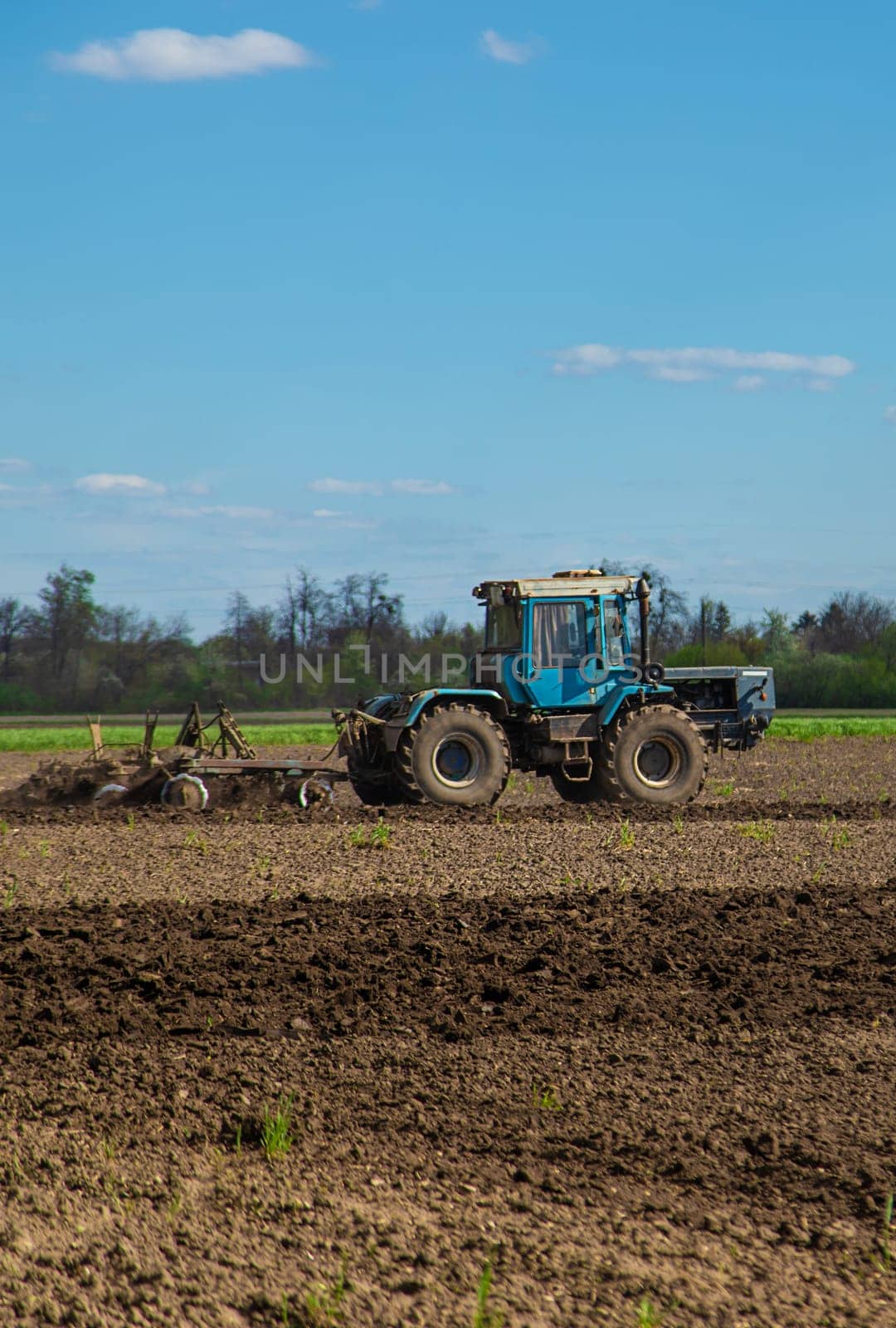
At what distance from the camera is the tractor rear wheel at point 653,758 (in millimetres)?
15039

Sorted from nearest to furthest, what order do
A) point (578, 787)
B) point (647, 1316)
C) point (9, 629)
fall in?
1. point (647, 1316)
2. point (578, 787)
3. point (9, 629)

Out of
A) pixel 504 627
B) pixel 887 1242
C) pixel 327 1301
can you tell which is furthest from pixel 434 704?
pixel 327 1301

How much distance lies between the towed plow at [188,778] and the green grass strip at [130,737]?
14889 millimetres

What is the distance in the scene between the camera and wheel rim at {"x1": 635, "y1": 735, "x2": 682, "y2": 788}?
1535 centimetres

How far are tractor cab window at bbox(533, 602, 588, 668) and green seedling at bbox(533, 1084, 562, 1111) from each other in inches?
379

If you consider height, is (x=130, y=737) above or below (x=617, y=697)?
below

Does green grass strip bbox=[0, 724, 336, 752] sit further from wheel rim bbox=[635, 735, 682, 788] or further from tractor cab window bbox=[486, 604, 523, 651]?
wheel rim bbox=[635, 735, 682, 788]

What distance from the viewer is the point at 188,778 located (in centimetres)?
1484

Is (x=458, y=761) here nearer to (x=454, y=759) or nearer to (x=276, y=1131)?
(x=454, y=759)

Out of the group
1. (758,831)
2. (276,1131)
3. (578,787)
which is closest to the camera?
(276,1131)

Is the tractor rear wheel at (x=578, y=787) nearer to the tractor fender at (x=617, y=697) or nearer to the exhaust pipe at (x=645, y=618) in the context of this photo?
the tractor fender at (x=617, y=697)

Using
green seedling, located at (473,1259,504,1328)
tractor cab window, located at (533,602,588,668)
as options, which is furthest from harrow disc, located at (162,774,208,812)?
green seedling, located at (473,1259,504,1328)

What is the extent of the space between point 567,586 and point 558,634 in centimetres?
56

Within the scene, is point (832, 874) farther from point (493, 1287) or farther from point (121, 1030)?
point (493, 1287)
